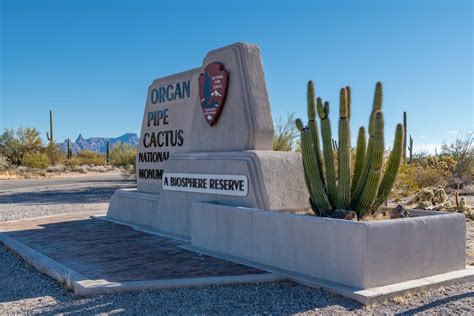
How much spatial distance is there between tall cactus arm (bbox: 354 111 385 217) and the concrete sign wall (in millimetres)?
2246

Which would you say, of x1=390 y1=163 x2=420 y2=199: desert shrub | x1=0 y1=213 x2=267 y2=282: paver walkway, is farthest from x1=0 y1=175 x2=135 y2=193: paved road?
x1=390 y1=163 x2=420 y2=199: desert shrub

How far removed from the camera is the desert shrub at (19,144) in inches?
1913

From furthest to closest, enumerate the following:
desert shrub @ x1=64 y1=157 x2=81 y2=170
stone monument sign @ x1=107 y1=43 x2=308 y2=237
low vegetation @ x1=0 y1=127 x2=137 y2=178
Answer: desert shrub @ x1=64 y1=157 x2=81 y2=170
low vegetation @ x1=0 y1=127 x2=137 y2=178
stone monument sign @ x1=107 y1=43 x2=308 y2=237

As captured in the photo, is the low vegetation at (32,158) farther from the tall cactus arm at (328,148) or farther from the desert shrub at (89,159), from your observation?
the tall cactus arm at (328,148)

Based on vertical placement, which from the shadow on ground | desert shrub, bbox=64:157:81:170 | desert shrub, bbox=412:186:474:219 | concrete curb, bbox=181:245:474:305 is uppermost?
desert shrub, bbox=64:157:81:170

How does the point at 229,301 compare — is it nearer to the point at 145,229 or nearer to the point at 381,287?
the point at 381,287

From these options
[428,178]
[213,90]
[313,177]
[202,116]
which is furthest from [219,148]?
[428,178]

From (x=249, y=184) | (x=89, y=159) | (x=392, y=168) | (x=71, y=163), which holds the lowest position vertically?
(x=249, y=184)

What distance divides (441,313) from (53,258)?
5.64 m

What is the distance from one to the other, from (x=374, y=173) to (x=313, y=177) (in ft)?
3.06

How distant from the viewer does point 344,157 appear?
24.4 feet

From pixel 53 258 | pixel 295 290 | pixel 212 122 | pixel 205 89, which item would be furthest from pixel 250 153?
pixel 53 258

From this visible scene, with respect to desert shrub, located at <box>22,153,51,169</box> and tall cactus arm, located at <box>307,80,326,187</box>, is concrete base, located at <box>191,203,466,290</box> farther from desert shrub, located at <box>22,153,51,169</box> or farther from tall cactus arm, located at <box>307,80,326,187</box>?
desert shrub, located at <box>22,153,51,169</box>

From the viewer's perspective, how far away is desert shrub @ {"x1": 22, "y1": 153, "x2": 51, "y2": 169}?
44.9 meters
